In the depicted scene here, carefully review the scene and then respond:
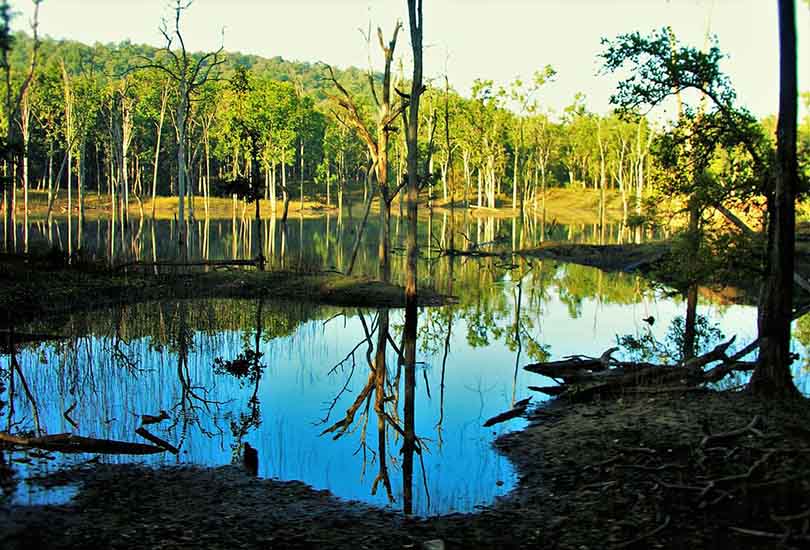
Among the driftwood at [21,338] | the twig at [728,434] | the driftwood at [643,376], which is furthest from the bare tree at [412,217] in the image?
the driftwood at [21,338]

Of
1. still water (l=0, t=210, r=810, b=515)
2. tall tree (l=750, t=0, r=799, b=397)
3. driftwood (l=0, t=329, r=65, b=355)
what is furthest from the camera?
driftwood (l=0, t=329, r=65, b=355)

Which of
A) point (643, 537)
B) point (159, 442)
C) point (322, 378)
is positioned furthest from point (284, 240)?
point (643, 537)

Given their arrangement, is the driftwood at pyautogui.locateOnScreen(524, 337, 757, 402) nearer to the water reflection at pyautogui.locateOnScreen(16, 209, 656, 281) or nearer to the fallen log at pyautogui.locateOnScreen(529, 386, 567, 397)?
the fallen log at pyautogui.locateOnScreen(529, 386, 567, 397)

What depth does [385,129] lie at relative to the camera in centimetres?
2805

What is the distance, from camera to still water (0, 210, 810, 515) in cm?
1009

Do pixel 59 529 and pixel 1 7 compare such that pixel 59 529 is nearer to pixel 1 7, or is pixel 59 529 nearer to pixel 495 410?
pixel 495 410

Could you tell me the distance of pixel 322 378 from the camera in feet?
51.5

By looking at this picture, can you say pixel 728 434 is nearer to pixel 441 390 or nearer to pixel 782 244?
pixel 782 244

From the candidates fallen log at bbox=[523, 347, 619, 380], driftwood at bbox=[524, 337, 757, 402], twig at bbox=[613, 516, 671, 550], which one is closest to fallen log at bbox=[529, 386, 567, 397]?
driftwood at bbox=[524, 337, 757, 402]

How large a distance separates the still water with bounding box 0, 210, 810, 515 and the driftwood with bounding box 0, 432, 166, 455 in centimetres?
18

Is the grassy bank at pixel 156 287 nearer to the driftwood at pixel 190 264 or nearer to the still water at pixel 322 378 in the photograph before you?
the driftwood at pixel 190 264

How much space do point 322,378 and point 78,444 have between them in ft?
21.1

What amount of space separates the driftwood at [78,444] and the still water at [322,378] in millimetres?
181

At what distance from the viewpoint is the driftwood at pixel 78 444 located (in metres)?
9.65
